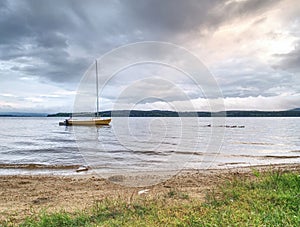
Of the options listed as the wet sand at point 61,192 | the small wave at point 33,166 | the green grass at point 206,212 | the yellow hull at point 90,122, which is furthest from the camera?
the yellow hull at point 90,122

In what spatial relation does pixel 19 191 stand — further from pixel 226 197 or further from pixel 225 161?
pixel 225 161

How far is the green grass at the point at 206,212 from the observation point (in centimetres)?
444

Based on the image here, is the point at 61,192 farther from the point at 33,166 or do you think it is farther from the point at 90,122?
the point at 90,122

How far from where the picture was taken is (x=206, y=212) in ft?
16.2

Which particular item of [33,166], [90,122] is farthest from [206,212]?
[90,122]

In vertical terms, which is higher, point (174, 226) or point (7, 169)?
point (174, 226)

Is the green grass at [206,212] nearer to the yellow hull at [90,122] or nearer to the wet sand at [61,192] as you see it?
the wet sand at [61,192]

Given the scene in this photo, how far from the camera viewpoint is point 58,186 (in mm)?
9305

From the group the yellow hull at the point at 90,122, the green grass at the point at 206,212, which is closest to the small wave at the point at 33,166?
the green grass at the point at 206,212

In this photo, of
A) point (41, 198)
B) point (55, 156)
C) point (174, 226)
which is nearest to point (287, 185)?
point (174, 226)

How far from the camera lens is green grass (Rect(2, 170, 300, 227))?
175 inches

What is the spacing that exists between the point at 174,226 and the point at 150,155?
14540mm

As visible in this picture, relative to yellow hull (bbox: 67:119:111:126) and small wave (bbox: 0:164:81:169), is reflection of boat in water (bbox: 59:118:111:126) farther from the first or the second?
small wave (bbox: 0:164:81:169)

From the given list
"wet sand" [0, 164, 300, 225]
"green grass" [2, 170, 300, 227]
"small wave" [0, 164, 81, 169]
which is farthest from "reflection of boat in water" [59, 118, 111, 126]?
"green grass" [2, 170, 300, 227]
